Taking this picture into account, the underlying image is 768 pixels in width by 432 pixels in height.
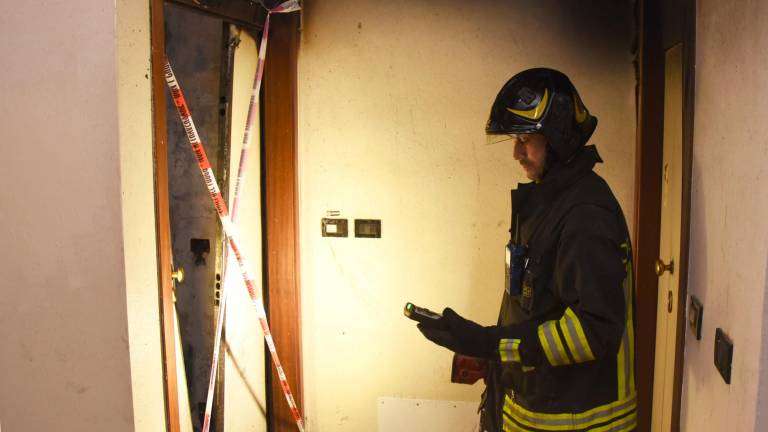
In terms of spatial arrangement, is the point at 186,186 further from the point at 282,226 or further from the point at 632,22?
the point at 632,22

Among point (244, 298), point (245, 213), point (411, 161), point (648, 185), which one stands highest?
point (411, 161)

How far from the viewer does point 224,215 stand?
2.36 metres

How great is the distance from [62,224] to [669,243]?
79.5 inches

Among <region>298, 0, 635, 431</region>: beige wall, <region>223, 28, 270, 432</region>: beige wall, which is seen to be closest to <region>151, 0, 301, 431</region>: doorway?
<region>223, 28, 270, 432</region>: beige wall

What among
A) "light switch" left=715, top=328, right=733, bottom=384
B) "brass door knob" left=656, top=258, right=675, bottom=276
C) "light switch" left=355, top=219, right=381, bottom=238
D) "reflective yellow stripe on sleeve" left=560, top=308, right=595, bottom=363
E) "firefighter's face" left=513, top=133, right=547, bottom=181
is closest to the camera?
"light switch" left=715, top=328, right=733, bottom=384

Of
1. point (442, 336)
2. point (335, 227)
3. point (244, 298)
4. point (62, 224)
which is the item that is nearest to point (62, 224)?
point (62, 224)

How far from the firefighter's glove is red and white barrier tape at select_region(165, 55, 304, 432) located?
38.3 inches

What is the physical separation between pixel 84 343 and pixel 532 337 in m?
1.04

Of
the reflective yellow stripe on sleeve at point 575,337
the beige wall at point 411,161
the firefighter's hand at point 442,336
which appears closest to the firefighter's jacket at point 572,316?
the reflective yellow stripe on sleeve at point 575,337

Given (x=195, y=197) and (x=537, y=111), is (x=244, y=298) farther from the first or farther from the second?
(x=537, y=111)

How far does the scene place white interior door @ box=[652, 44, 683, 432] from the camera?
2.19 metres

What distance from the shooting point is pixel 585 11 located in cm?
247

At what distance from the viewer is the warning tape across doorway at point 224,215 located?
213 centimetres

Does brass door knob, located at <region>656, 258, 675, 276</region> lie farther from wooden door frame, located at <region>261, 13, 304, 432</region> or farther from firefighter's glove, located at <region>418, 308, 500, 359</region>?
wooden door frame, located at <region>261, 13, 304, 432</region>
